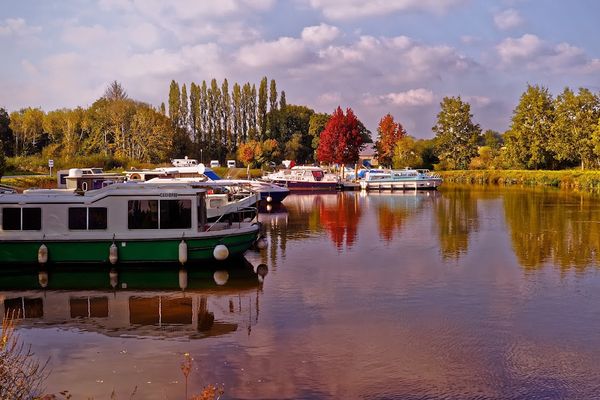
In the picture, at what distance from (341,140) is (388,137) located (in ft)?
87.7

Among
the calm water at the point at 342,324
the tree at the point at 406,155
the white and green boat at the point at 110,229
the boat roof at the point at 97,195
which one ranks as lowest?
the calm water at the point at 342,324

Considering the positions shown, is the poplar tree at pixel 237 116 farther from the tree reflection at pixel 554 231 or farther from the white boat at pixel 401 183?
the tree reflection at pixel 554 231

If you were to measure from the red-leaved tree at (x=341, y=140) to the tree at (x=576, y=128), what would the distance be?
28032mm

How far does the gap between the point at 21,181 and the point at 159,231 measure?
3168 centimetres

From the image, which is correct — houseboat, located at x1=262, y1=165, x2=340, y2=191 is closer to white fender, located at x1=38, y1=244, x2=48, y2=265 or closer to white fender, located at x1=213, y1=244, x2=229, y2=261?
white fender, located at x1=213, y1=244, x2=229, y2=261

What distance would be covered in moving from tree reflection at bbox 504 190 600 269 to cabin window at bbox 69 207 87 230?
16627mm

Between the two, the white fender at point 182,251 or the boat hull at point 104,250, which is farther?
the boat hull at point 104,250

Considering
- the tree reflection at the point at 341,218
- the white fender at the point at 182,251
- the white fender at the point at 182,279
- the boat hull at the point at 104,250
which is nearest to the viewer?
the white fender at the point at 182,279

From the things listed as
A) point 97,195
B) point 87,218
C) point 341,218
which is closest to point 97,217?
point 87,218

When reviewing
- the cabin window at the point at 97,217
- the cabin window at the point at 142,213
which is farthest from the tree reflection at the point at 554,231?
the cabin window at the point at 97,217

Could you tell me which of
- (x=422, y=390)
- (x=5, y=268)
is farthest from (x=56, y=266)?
(x=422, y=390)

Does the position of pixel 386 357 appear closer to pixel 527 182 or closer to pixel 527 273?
pixel 527 273

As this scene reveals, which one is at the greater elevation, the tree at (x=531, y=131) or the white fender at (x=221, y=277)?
the tree at (x=531, y=131)

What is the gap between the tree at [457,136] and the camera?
104 m
